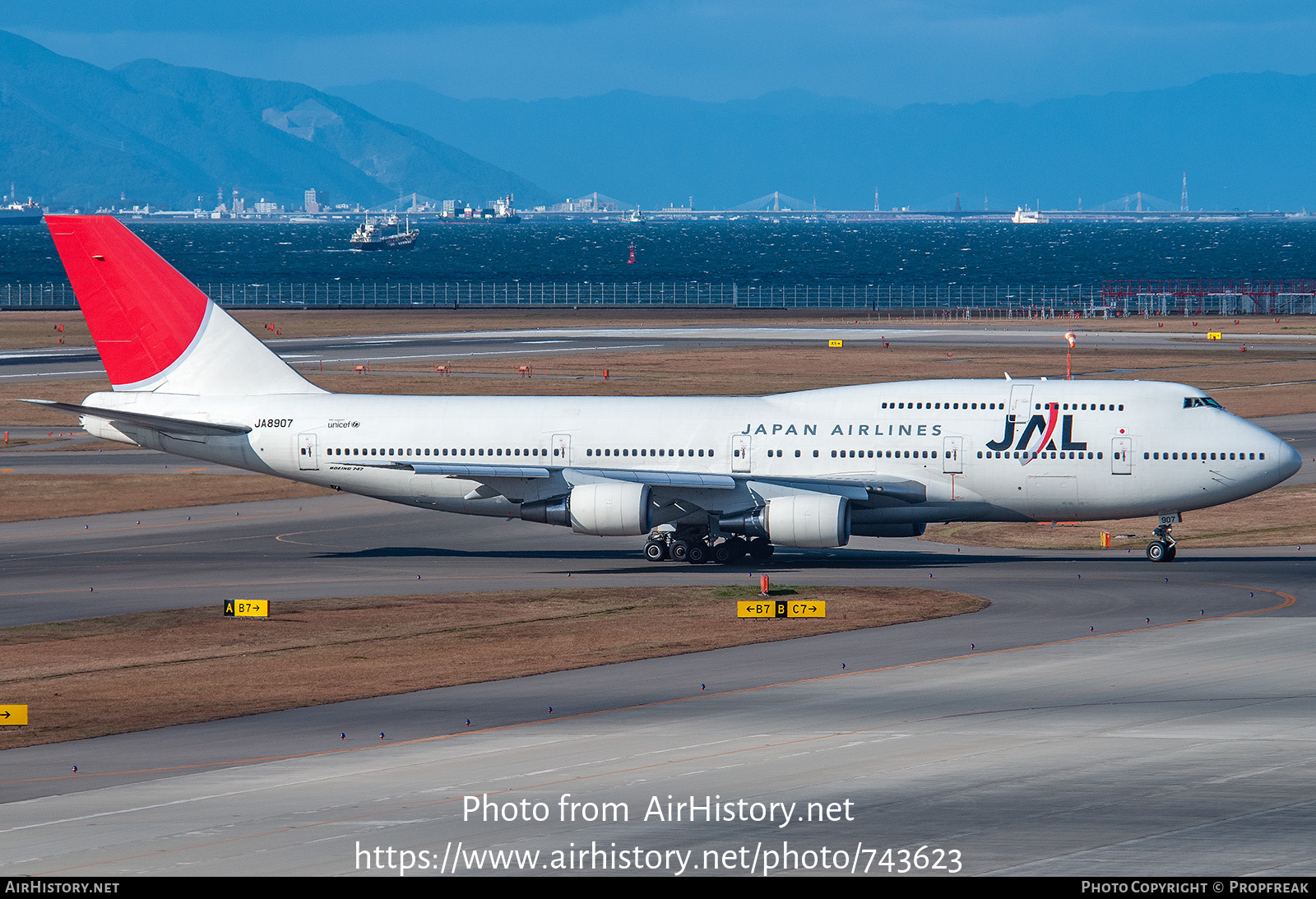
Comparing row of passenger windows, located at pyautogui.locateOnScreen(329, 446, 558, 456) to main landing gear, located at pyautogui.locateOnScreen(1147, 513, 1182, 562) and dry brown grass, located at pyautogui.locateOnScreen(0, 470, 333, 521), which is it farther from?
main landing gear, located at pyautogui.locateOnScreen(1147, 513, 1182, 562)

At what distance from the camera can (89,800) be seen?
24422 mm

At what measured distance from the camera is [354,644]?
125ft

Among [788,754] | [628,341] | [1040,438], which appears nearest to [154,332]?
[1040,438]

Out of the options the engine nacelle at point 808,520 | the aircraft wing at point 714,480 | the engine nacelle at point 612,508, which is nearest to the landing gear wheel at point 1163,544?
the aircraft wing at point 714,480

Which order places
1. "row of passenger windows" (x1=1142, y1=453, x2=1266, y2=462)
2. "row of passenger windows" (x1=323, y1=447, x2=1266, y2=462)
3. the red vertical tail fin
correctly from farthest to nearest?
the red vertical tail fin, "row of passenger windows" (x1=323, y1=447, x2=1266, y2=462), "row of passenger windows" (x1=1142, y1=453, x2=1266, y2=462)

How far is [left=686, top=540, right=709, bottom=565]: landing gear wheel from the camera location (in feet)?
164

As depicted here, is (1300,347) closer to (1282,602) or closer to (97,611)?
(1282,602)

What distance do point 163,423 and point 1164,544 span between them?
3075cm

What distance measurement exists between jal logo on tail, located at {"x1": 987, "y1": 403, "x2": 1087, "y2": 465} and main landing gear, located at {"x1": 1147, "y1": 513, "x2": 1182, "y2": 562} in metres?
3.71

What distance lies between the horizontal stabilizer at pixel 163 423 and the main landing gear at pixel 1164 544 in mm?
28009

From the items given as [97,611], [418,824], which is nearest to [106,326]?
[97,611]

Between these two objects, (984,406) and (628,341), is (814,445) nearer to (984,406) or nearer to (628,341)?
(984,406)

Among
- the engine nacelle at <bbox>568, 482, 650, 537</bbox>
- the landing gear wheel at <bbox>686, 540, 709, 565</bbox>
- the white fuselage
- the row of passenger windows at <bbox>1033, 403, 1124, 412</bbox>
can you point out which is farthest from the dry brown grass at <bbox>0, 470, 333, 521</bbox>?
the row of passenger windows at <bbox>1033, 403, 1124, 412</bbox>

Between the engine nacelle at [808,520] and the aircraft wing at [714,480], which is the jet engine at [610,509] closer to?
the aircraft wing at [714,480]
